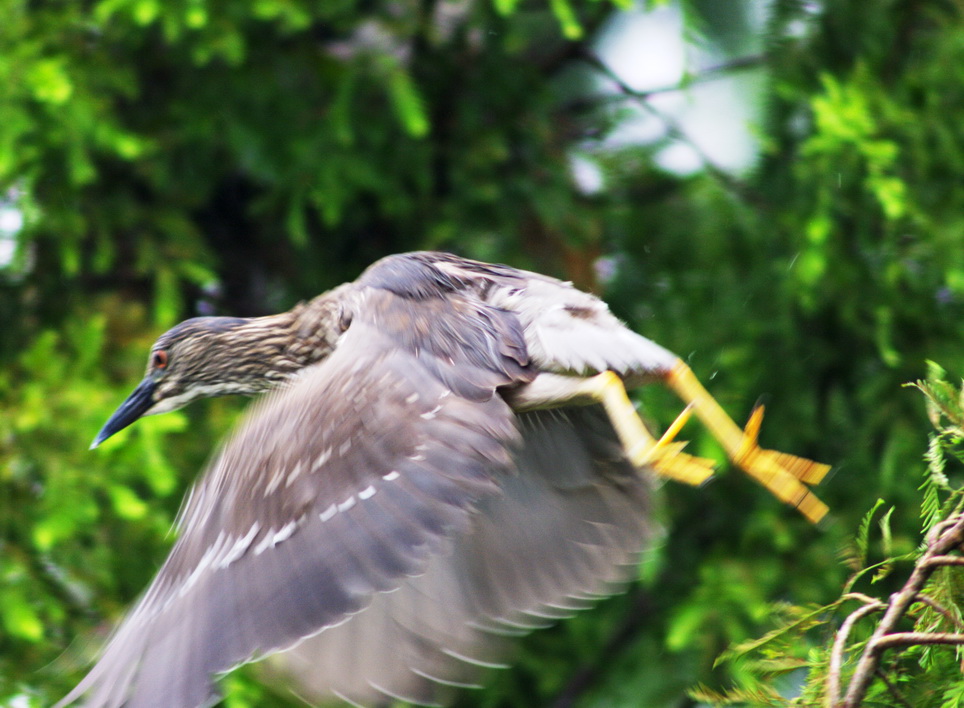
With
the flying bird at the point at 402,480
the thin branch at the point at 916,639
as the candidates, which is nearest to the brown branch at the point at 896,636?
the thin branch at the point at 916,639

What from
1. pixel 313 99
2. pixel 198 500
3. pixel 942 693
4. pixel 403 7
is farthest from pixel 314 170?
pixel 942 693

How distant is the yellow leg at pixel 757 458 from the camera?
2182 millimetres

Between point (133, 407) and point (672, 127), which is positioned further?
point (672, 127)

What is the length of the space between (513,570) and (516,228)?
1231 mm

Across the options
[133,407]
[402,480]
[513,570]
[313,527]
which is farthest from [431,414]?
[133,407]

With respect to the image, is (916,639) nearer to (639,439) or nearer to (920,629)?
(920,629)

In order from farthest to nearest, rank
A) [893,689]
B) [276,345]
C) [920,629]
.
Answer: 1. [276,345]
2. [920,629]
3. [893,689]

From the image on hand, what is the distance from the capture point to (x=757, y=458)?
224 centimetres

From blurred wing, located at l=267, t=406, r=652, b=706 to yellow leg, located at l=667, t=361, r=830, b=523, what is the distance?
27cm

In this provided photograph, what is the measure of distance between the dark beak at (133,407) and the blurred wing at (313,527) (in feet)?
2.44

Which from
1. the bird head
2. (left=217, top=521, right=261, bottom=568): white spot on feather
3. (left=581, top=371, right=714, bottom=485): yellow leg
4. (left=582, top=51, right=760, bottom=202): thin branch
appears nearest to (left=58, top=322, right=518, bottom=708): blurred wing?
(left=217, top=521, right=261, bottom=568): white spot on feather

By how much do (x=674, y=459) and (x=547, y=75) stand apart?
5.83 ft

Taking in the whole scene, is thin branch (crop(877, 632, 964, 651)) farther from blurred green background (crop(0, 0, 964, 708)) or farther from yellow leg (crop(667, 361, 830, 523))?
blurred green background (crop(0, 0, 964, 708))

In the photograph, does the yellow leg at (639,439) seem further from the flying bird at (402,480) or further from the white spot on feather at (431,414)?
the white spot on feather at (431,414)
